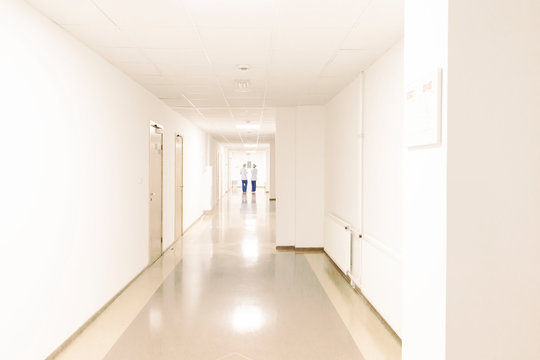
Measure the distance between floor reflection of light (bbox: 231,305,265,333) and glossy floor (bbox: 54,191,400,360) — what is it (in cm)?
1

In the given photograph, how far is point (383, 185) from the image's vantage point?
3922 millimetres

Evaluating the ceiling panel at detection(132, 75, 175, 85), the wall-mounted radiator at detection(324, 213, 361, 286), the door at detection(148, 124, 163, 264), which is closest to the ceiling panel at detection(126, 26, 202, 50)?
the ceiling panel at detection(132, 75, 175, 85)

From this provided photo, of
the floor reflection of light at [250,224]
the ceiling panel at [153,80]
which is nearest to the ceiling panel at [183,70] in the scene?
the ceiling panel at [153,80]

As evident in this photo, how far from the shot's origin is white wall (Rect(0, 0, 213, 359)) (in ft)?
8.20

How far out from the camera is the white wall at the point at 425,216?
4.69 feet

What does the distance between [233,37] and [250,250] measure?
15.3ft

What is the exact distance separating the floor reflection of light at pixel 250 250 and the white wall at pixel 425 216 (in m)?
5.01

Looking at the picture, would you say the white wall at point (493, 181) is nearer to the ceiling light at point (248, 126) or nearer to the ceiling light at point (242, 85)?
the ceiling light at point (242, 85)

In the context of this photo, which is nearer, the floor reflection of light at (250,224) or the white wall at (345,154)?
the white wall at (345,154)

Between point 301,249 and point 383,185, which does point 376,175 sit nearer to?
point 383,185

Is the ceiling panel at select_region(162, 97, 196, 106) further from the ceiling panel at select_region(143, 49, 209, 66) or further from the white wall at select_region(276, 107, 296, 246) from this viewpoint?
the ceiling panel at select_region(143, 49, 209, 66)

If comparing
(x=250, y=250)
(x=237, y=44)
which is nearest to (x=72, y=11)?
(x=237, y=44)

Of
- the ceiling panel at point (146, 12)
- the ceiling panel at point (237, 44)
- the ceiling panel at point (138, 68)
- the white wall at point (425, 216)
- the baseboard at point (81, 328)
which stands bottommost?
the baseboard at point (81, 328)

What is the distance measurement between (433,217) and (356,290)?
3.67m
